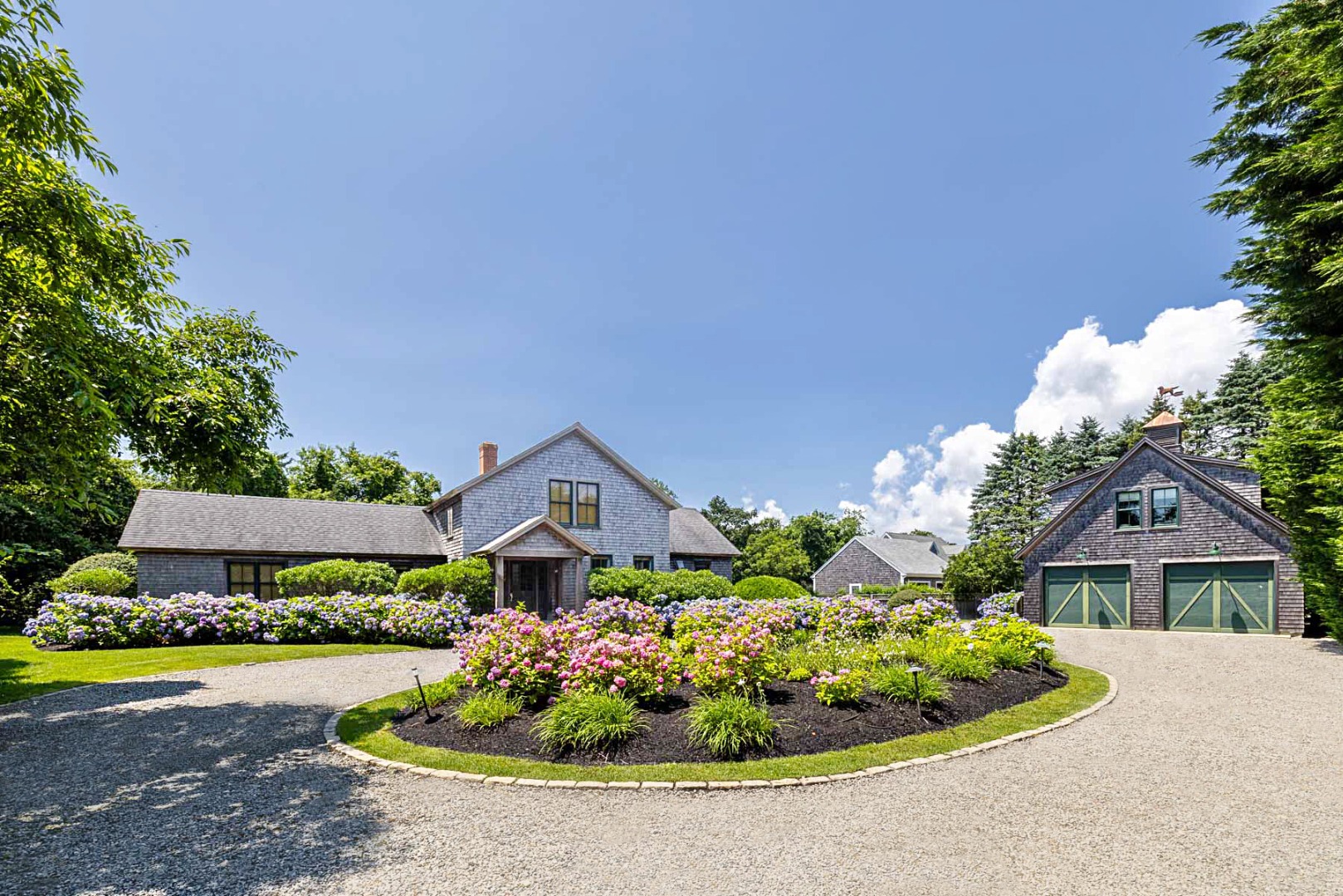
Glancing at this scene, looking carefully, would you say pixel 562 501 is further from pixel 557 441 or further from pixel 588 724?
pixel 588 724

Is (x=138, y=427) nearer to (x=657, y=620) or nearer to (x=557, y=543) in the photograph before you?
(x=657, y=620)

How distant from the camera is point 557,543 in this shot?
2219 cm

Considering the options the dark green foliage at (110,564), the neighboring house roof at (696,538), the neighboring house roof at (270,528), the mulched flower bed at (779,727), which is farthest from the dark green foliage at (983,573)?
the dark green foliage at (110,564)

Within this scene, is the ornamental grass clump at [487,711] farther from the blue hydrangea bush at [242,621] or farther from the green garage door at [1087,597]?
the green garage door at [1087,597]

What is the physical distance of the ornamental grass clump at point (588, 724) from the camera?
21.6ft

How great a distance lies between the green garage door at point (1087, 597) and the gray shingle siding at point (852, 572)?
15.7 meters

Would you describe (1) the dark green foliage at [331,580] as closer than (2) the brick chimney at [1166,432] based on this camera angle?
Yes

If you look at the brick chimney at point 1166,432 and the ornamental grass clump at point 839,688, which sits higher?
the brick chimney at point 1166,432

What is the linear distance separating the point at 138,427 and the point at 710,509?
65250mm

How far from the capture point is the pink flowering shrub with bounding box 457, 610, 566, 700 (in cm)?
786

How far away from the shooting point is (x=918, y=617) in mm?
12641

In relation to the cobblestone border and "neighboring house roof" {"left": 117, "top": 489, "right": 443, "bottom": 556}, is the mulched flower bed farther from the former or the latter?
"neighboring house roof" {"left": 117, "top": 489, "right": 443, "bottom": 556}

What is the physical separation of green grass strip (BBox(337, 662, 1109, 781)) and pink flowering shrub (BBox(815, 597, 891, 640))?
4357mm

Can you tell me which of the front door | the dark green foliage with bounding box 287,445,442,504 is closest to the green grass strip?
the front door
